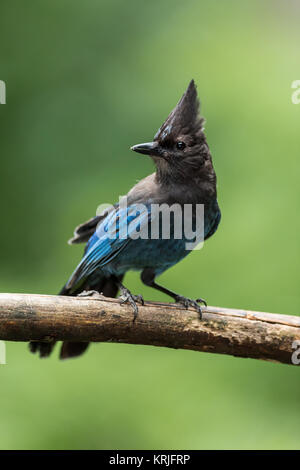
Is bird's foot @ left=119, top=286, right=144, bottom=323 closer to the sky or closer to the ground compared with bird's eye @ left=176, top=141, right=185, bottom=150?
closer to the ground

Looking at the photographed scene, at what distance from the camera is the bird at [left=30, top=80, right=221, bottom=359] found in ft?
12.5

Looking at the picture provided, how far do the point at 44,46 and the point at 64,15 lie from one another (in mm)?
382

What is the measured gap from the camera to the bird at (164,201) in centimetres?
381

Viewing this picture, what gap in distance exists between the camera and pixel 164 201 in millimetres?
3867

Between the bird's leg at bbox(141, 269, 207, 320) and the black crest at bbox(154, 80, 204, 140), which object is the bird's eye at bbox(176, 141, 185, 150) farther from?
the bird's leg at bbox(141, 269, 207, 320)

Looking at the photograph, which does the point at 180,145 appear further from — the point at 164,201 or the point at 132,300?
the point at 132,300

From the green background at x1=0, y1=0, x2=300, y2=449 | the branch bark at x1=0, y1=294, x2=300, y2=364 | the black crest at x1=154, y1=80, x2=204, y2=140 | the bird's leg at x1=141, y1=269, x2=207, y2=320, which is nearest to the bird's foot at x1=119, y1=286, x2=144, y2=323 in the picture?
the branch bark at x1=0, y1=294, x2=300, y2=364

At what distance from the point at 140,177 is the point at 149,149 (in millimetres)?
1703

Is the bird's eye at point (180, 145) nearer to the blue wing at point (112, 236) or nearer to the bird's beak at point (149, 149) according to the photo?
the bird's beak at point (149, 149)

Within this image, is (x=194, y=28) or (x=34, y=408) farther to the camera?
(x=194, y=28)

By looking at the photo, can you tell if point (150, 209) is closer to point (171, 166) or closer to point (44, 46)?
point (171, 166)

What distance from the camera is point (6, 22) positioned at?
600 centimetres
